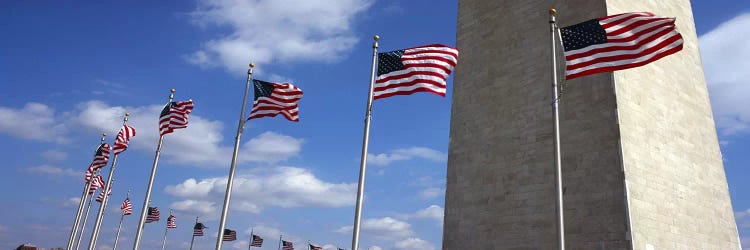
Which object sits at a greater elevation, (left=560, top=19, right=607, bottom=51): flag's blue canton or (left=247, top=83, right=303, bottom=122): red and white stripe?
(left=560, top=19, right=607, bottom=51): flag's blue canton

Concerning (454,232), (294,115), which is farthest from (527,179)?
(294,115)

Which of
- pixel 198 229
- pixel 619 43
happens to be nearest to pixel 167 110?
pixel 619 43

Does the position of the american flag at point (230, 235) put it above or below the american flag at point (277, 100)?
below

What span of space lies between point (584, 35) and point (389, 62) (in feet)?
16.0

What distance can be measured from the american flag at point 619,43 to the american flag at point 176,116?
45.1ft

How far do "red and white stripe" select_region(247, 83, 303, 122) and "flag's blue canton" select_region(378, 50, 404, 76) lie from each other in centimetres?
339

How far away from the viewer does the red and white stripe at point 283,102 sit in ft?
53.3

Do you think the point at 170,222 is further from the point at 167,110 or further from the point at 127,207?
the point at 167,110

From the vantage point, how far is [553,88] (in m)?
12.7

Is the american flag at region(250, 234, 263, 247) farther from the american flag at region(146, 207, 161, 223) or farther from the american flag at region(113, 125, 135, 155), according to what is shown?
the american flag at region(113, 125, 135, 155)

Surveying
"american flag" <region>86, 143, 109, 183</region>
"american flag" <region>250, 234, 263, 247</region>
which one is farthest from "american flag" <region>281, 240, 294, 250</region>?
"american flag" <region>86, 143, 109, 183</region>

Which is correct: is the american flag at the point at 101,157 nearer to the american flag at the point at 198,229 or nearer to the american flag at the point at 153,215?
the american flag at the point at 153,215

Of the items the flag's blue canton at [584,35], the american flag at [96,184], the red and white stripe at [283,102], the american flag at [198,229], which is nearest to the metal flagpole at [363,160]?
the red and white stripe at [283,102]

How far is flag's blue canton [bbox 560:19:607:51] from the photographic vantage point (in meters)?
12.3
